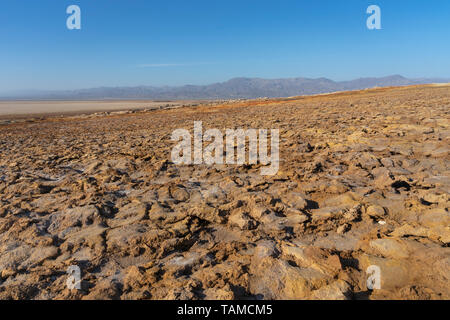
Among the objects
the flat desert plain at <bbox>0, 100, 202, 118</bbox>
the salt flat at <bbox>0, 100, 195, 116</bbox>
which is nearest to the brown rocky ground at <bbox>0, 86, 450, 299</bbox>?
the flat desert plain at <bbox>0, 100, 202, 118</bbox>

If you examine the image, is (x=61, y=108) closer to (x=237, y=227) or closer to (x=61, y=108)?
(x=61, y=108)

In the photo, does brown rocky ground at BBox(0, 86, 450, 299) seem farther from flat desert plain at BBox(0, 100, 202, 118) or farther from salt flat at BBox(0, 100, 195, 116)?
salt flat at BBox(0, 100, 195, 116)

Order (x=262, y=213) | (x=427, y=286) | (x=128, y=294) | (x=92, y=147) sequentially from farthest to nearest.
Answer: (x=92, y=147)
(x=262, y=213)
(x=128, y=294)
(x=427, y=286)

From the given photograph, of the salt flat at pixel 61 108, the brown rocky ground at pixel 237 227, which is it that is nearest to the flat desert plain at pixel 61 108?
the salt flat at pixel 61 108

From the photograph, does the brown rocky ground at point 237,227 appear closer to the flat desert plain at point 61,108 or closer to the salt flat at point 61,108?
the flat desert plain at point 61,108

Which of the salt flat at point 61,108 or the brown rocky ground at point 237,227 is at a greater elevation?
the salt flat at point 61,108

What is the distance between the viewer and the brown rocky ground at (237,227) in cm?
206

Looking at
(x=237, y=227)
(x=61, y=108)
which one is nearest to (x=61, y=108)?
(x=61, y=108)

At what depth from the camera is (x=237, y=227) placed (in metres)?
2.88
